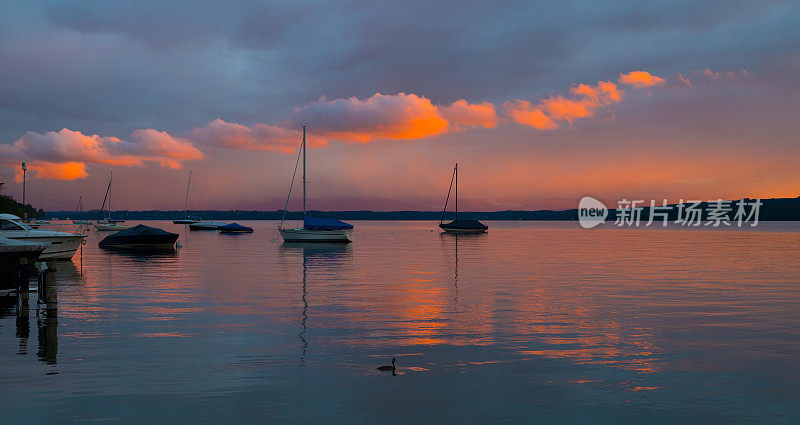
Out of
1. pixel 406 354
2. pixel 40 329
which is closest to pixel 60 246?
pixel 40 329

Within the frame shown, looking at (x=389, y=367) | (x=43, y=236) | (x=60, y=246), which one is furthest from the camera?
(x=60, y=246)

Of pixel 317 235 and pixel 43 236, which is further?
pixel 317 235

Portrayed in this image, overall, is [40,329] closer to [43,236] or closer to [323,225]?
[43,236]

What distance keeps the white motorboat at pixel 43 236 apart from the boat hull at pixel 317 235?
3190 cm

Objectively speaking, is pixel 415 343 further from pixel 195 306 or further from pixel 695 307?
pixel 695 307

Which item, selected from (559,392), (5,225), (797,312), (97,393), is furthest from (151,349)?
(5,225)

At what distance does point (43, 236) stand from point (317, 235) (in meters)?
38.5

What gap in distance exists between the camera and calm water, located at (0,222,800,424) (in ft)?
35.7

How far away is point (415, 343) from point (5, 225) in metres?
34.9

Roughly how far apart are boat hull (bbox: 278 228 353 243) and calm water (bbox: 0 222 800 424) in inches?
1782

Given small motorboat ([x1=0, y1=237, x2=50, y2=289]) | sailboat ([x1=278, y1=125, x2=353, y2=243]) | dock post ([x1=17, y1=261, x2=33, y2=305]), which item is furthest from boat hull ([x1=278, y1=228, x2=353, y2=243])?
dock post ([x1=17, y1=261, x2=33, y2=305])

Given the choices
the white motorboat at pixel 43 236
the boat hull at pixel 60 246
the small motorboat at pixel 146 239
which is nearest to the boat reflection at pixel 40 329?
the white motorboat at pixel 43 236

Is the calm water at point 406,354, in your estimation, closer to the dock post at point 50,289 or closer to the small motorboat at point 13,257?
the dock post at point 50,289

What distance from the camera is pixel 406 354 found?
15211 mm
